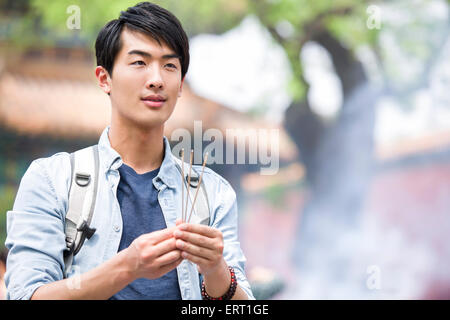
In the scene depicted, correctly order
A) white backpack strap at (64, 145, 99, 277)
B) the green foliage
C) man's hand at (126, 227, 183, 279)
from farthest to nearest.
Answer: the green foliage, white backpack strap at (64, 145, 99, 277), man's hand at (126, 227, 183, 279)

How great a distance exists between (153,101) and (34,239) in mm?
328

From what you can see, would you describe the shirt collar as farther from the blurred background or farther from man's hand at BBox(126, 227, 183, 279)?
the blurred background

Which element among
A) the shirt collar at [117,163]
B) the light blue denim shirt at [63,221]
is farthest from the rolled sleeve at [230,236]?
the shirt collar at [117,163]

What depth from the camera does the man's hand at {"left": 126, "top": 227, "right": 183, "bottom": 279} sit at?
2.72ft

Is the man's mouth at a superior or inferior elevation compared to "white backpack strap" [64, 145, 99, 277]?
superior

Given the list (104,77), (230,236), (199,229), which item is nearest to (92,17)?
(104,77)

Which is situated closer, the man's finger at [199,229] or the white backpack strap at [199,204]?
the man's finger at [199,229]

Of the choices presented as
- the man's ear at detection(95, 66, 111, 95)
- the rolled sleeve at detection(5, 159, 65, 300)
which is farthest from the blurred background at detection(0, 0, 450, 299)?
the rolled sleeve at detection(5, 159, 65, 300)

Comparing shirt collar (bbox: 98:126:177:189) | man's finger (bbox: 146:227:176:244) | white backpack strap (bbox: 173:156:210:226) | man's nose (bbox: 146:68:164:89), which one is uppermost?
man's nose (bbox: 146:68:164:89)

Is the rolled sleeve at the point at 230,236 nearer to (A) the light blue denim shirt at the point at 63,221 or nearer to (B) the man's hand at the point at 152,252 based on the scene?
(A) the light blue denim shirt at the point at 63,221

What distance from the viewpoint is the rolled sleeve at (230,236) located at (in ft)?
3.36

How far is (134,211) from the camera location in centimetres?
101

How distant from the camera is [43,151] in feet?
10.8

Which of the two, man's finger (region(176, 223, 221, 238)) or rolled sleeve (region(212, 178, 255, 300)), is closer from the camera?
man's finger (region(176, 223, 221, 238))
